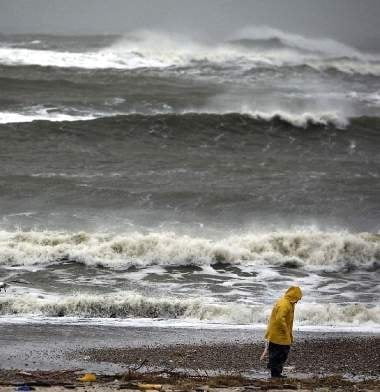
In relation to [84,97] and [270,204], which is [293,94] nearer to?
[84,97]

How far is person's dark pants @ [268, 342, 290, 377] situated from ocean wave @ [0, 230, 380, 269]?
621cm

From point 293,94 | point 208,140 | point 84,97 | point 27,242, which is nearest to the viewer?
point 27,242

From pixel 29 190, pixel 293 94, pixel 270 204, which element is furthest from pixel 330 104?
pixel 29 190

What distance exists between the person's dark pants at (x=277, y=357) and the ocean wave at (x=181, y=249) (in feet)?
20.4

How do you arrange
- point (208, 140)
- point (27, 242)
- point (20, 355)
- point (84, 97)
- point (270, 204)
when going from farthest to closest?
point (84, 97) → point (208, 140) → point (270, 204) → point (27, 242) → point (20, 355)

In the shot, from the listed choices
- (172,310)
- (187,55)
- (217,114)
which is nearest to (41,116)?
(217,114)

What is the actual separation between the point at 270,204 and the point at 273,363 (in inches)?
421

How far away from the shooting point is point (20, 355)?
9258mm

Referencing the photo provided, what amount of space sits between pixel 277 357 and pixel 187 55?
119 feet

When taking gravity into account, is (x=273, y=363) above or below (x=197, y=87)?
below

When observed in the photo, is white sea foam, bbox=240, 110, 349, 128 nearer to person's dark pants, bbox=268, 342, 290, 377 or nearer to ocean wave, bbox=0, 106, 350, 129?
ocean wave, bbox=0, 106, 350, 129

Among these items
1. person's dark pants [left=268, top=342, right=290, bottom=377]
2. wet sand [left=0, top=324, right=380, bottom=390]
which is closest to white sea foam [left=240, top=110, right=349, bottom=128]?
wet sand [left=0, top=324, right=380, bottom=390]

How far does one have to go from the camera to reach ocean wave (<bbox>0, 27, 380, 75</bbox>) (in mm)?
39219

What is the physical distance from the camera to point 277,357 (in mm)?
8453
